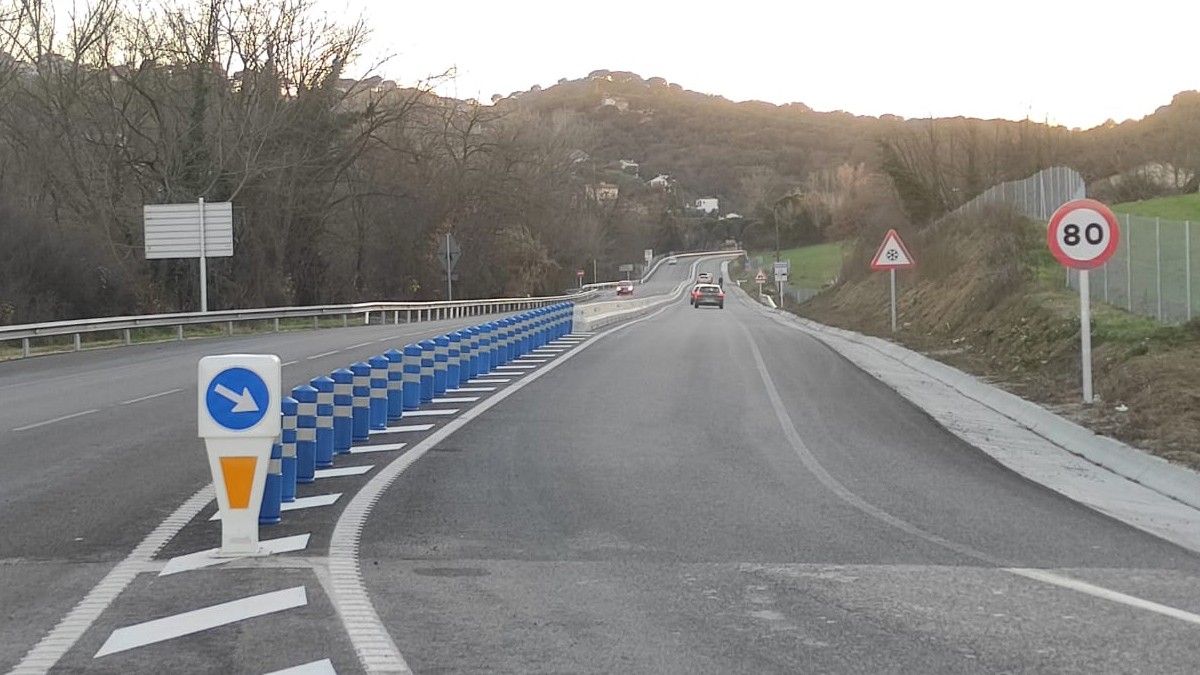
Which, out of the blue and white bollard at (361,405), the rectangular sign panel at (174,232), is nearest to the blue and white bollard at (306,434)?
the blue and white bollard at (361,405)

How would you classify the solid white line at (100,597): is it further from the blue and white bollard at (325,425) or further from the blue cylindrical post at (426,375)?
the blue cylindrical post at (426,375)

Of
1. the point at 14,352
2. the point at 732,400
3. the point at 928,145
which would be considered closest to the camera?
the point at 732,400

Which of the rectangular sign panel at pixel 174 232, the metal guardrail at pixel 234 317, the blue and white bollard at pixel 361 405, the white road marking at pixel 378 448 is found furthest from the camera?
the rectangular sign panel at pixel 174 232

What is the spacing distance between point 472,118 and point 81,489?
202ft

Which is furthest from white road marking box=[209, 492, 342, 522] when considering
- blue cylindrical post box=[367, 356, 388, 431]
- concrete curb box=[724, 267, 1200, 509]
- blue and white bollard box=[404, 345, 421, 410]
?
concrete curb box=[724, 267, 1200, 509]

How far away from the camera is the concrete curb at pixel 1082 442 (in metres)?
11.4

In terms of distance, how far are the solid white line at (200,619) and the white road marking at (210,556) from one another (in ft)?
2.99

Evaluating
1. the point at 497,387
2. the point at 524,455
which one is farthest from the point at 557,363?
the point at 524,455

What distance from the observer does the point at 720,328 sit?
42250mm

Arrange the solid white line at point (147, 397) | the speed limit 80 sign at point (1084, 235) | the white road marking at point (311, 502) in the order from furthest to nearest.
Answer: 1. the solid white line at point (147, 397)
2. the speed limit 80 sign at point (1084, 235)
3. the white road marking at point (311, 502)

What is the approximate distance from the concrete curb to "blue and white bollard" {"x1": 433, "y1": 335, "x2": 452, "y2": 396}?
7.58 meters

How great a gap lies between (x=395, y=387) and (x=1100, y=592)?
9.82 meters

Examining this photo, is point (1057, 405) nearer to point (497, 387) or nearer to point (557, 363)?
point (497, 387)

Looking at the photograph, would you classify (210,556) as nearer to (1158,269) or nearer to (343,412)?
(343,412)
